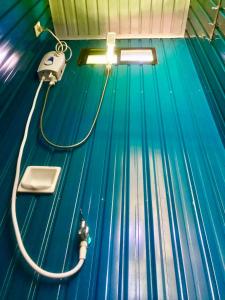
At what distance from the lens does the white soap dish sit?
1118mm

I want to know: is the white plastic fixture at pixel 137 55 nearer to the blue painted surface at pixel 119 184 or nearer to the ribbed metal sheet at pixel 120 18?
the blue painted surface at pixel 119 184

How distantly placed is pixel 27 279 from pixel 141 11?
7.92 feet

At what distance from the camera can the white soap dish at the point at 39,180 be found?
3.67ft

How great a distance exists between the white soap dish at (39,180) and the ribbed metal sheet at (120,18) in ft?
5.98

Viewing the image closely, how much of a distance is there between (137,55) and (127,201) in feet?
5.17

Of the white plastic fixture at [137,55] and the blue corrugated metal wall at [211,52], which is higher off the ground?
the white plastic fixture at [137,55]

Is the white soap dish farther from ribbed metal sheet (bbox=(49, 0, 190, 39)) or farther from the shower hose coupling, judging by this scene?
ribbed metal sheet (bbox=(49, 0, 190, 39))

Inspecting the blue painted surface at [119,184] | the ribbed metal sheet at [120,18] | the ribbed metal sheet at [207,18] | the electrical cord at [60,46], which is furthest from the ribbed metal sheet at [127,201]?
the ribbed metal sheet at [120,18]

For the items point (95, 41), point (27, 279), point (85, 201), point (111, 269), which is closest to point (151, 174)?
point (85, 201)

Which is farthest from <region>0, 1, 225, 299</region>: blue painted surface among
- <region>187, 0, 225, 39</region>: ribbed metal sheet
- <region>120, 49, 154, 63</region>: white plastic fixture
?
<region>187, 0, 225, 39</region>: ribbed metal sheet

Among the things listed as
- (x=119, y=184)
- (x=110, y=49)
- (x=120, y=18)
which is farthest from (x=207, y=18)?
(x=119, y=184)

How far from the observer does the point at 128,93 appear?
174 centimetres

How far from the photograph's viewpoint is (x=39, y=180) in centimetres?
119

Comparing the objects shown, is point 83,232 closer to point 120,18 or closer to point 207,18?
point 207,18
